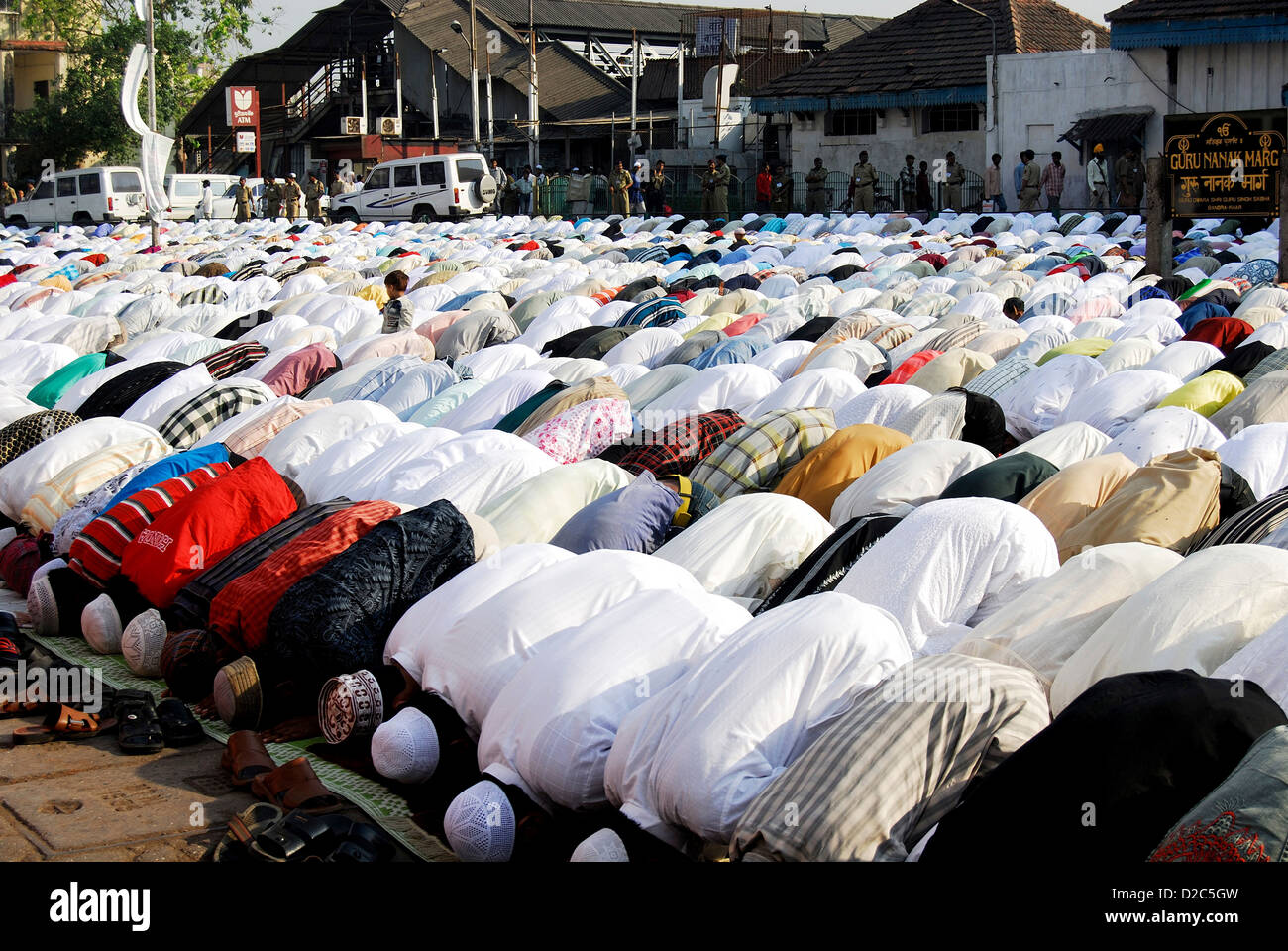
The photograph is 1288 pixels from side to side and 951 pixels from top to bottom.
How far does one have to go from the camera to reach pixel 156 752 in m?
5.00

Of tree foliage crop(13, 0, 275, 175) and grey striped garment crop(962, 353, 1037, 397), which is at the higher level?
tree foliage crop(13, 0, 275, 175)

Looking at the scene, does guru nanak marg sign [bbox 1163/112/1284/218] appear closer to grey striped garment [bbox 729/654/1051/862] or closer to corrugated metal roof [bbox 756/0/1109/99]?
grey striped garment [bbox 729/654/1051/862]

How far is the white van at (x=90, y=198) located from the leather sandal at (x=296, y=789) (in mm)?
25830

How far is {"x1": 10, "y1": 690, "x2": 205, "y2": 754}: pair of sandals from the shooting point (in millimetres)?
5008

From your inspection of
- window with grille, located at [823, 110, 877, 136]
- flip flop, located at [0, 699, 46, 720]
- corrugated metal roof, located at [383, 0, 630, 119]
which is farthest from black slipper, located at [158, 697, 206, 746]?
corrugated metal roof, located at [383, 0, 630, 119]

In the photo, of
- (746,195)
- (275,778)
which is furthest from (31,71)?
(275,778)

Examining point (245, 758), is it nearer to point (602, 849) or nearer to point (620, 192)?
point (602, 849)

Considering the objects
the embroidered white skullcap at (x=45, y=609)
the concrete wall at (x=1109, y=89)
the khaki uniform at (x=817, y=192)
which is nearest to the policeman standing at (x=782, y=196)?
the khaki uniform at (x=817, y=192)

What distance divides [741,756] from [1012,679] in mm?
671

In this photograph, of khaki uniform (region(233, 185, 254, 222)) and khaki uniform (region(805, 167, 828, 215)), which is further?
khaki uniform (region(233, 185, 254, 222))

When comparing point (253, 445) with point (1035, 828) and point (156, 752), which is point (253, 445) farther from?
point (1035, 828)

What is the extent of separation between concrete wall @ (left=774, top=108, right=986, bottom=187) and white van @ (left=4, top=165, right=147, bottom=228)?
1225 centimetres

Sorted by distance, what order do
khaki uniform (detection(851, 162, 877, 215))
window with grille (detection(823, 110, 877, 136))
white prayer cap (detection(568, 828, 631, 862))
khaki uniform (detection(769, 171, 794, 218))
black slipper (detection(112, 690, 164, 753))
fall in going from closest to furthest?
1. white prayer cap (detection(568, 828, 631, 862))
2. black slipper (detection(112, 690, 164, 753))
3. khaki uniform (detection(851, 162, 877, 215))
4. khaki uniform (detection(769, 171, 794, 218))
5. window with grille (detection(823, 110, 877, 136))

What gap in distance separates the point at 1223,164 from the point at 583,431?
253 inches
